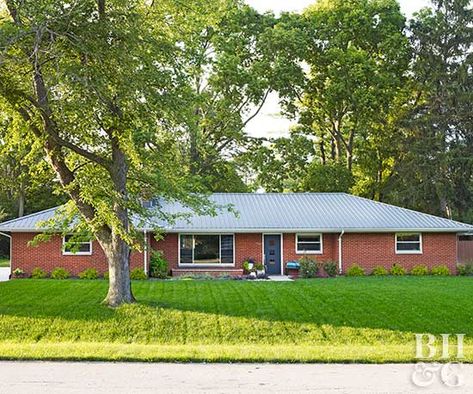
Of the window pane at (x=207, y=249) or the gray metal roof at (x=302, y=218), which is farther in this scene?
the window pane at (x=207, y=249)

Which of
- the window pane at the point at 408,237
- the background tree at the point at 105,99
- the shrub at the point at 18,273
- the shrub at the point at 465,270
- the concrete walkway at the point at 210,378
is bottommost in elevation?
the concrete walkway at the point at 210,378

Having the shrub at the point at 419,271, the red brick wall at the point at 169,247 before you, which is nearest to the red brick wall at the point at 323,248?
the shrub at the point at 419,271

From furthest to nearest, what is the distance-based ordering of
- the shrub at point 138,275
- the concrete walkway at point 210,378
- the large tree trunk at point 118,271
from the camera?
the shrub at point 138,275
the large tree trunk at point 118,271
the concrete walkway at point 210,378

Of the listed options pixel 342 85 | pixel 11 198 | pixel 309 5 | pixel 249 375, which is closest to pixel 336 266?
pixel 342 85

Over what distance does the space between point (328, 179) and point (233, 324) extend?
25.8 meters

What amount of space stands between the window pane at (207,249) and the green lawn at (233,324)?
8.35 metres

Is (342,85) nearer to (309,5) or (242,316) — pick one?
(309,5)

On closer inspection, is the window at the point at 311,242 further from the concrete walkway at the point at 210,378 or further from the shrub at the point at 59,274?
the concrete walkway at the point at 210,378

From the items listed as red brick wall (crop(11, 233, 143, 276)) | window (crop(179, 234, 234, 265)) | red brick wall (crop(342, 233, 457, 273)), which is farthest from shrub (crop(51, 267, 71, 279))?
red brick wall (crop(342, 233, 457, 273))

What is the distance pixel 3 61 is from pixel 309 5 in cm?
3221

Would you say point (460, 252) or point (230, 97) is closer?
point (460, 252)

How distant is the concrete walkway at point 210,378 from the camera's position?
8.19 m

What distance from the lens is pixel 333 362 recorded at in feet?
34.4

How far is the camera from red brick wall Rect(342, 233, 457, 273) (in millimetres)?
27188
